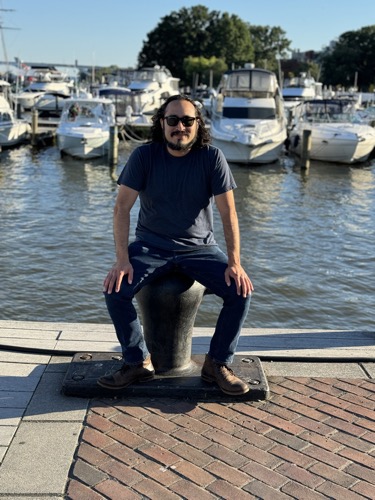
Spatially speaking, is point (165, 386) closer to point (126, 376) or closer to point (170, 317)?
point (126, 376)

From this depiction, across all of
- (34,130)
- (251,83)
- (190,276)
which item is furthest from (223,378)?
(34,130)

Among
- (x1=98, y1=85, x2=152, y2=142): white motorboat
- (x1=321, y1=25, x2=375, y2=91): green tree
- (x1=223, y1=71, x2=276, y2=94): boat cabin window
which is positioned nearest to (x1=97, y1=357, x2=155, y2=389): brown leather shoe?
(x1=223, y1=71, x2=276, y2=94): boat cabin window

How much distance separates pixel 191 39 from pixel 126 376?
287 ft

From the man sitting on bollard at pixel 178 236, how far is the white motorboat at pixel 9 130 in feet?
79.0

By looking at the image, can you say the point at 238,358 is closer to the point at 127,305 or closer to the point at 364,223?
the point at 127,305

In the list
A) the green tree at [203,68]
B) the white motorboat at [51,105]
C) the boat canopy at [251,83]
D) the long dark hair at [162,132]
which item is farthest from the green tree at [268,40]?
the long dark hair at [162,132]

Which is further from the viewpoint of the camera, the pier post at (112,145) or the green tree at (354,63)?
the green tree at (354,63)

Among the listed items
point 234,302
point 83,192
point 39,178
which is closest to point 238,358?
point 234,302

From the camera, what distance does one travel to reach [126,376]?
13.1 ft

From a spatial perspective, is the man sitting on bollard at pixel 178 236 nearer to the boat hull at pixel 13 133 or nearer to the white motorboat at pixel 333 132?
the white motorboat at pixel 333 132

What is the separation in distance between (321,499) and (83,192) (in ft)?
53.4

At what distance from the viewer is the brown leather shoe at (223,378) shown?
13.1 feet

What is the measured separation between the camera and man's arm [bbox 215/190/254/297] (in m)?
3.96

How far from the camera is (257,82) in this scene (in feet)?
88.5
